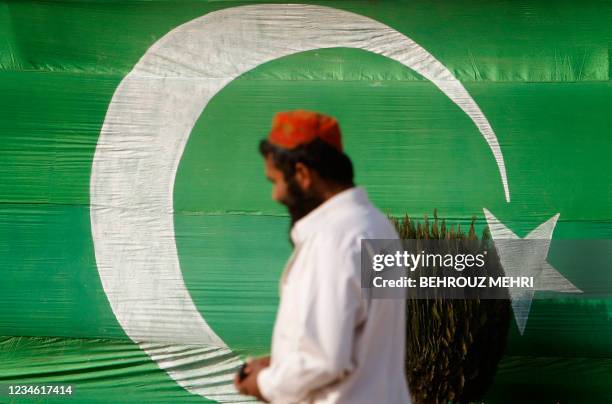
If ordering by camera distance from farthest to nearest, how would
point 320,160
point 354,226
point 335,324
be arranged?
point 320,160
point 354,226
point 335,324

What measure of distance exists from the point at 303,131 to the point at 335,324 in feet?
2.03

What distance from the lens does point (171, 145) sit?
5.77m

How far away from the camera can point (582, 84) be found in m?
5.58

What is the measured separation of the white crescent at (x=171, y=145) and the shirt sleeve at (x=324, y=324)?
11.3ft

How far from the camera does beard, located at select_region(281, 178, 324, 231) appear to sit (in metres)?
2.53

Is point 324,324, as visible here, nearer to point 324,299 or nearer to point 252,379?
point 324,299

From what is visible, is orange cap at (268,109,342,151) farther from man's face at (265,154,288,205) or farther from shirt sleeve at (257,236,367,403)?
shirt sleeve at (257,236,367,403)

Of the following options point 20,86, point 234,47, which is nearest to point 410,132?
Answer: point 234,47

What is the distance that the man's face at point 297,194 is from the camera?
99.8 inches

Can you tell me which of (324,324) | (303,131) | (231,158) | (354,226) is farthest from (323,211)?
(231,158)

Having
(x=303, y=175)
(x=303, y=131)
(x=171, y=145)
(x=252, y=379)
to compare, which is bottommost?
(x=252, y=379)

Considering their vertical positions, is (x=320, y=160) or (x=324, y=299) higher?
(x=320, y=160)

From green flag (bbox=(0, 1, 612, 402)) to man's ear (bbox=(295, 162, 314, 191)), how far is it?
3110mm

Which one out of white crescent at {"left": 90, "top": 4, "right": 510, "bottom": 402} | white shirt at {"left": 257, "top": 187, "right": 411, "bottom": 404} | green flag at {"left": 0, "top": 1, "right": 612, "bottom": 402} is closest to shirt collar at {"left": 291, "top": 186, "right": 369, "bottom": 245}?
white shirt at {"left": 257, "top": 187, "right": 411, "bottom": 404}
